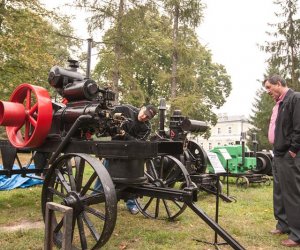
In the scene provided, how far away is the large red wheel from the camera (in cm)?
429

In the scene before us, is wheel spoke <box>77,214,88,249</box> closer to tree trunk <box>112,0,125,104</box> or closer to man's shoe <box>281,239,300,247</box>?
man's shoe <box>281,239,300,247</box>

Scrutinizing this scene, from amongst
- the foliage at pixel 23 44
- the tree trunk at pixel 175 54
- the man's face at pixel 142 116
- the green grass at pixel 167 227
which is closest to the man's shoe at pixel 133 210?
the green grass at pixel 167 227

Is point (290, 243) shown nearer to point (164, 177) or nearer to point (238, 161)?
point (164, 177)

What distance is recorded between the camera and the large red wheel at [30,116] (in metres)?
4.29

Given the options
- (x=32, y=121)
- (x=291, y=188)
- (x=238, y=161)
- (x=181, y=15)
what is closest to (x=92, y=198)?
(x=32, y=121)

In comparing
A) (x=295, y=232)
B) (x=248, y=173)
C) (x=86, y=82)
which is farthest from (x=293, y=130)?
(x=248, y=173)

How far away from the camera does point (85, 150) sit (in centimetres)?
407

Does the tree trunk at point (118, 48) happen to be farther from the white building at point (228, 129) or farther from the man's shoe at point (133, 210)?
the white building at point (228, 129)

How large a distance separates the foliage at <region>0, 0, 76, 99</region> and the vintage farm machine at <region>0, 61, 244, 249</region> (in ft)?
33.4

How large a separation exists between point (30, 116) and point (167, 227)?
2284 mm

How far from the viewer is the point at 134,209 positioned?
5.99 m

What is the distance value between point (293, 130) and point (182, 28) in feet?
50.3

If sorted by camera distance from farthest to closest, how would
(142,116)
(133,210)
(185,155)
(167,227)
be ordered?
(185,155) → (133,210) → (167,227) → (142,116)

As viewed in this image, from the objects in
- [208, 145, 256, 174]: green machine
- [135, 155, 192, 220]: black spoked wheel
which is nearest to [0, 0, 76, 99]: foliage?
[208, 145, 256, 174]: green machine
